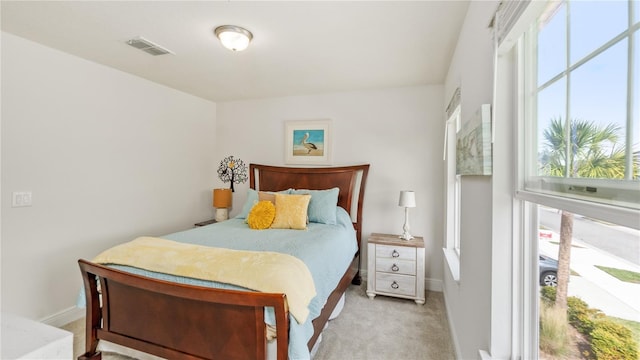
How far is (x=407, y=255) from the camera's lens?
9.59ft

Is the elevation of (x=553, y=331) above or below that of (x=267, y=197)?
below

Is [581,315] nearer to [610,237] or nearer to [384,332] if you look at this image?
[610,237]

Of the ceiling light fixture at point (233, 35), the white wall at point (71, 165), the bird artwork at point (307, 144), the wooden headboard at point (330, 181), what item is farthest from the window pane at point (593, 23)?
the white wall at point (71, 165)

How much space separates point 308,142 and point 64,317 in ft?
10.1

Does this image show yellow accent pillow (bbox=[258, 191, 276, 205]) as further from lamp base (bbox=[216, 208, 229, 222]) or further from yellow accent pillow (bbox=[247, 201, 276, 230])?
lamp base (bbox=[216, 208, 229, 222])

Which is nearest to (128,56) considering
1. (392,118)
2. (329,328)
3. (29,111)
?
(29,111)

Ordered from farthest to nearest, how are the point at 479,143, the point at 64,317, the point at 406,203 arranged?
the point at 406,203, the point at 64,317, the point at 479,143

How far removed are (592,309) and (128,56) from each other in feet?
11.6

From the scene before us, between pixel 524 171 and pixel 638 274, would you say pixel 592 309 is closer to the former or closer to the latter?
pixel 638 274

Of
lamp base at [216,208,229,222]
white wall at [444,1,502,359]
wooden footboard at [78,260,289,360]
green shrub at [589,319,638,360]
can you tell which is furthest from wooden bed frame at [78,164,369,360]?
lamp base at [216,208,229,222]

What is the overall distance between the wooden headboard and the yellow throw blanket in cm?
174

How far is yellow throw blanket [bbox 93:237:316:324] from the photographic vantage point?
1.51 meters

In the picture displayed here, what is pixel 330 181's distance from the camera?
351 cm

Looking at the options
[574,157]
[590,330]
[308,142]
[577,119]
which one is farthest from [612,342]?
[308,142]
